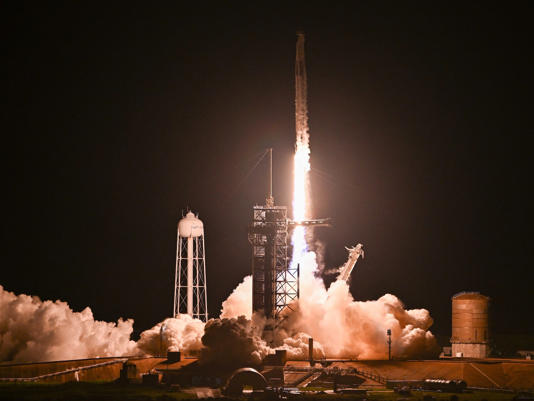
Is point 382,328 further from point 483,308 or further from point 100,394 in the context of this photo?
point 100,394

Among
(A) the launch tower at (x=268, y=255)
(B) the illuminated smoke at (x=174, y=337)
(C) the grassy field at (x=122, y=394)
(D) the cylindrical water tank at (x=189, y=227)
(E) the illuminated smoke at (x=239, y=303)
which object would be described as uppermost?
(D) the cylindrical water tank at (x=189, y=227)

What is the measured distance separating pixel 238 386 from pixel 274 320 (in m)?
17.2

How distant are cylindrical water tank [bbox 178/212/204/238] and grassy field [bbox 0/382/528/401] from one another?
24414 mm

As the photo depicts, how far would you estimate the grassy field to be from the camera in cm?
7488

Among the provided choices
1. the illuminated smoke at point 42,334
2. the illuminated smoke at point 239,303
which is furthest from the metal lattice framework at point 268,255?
the illuminated smoke at point 42,334

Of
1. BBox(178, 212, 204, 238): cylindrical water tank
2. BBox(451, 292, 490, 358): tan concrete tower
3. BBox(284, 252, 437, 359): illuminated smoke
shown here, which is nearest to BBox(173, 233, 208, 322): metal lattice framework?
BBox(178, 212, 204, 238): cylindrical water tank

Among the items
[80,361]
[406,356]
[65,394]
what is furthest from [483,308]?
[65,394]

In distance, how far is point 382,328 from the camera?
3994 inches

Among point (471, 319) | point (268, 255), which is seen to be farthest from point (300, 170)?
point (471, 319)

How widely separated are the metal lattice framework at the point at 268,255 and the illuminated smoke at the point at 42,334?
14564 mm

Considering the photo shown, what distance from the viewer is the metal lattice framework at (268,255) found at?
3942 inches

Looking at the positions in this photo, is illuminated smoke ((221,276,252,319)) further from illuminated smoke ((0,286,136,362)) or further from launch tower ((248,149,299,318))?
illuminated smoke ((0,286,136,362))

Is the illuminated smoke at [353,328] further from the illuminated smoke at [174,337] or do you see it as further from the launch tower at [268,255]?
the illuminated smoke at [174,337]

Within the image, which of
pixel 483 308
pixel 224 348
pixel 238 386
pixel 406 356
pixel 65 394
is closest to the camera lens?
pixel 65 394
